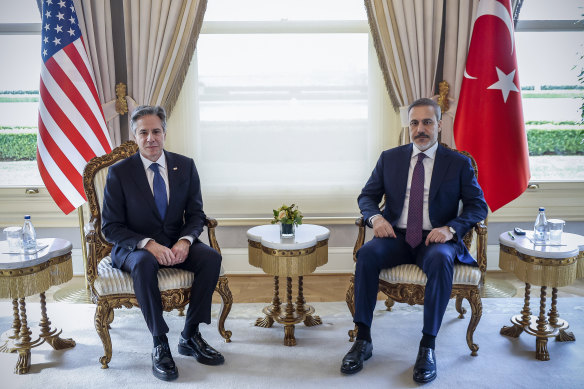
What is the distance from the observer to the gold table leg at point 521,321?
2842 mm

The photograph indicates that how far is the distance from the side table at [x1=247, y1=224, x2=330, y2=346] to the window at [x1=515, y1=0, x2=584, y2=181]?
2.54 metres

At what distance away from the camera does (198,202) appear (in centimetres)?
291

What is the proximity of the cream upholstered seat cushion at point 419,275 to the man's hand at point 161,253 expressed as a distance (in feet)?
3.93

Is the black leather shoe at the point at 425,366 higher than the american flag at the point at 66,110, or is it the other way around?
the american flag at the point at 66,110

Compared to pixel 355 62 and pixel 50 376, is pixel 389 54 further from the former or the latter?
pixel 50 376

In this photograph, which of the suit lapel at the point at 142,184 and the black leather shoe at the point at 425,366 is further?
the suit lapel at the point at 142,184

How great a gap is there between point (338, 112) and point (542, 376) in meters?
2.56

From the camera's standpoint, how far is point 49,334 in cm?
277

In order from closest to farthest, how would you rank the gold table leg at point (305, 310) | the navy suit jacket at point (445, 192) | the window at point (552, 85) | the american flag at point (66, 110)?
the navy suit jacket at point (445, 192), the gold table leg at point (305, 310), the american flag at point (66, 110), the window at point (552, 85)

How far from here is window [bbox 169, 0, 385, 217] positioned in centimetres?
405

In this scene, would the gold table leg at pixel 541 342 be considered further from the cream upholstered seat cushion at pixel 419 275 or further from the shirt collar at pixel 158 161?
the shirt collar at pixel 158 161

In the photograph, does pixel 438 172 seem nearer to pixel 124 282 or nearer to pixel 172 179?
pixel 172 179

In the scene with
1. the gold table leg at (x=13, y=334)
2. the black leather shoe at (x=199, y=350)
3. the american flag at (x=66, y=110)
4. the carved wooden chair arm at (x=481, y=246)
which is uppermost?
the american flag at (x=66, y=110)

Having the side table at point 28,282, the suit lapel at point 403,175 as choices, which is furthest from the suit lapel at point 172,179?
the suit lapel at point 403,175
